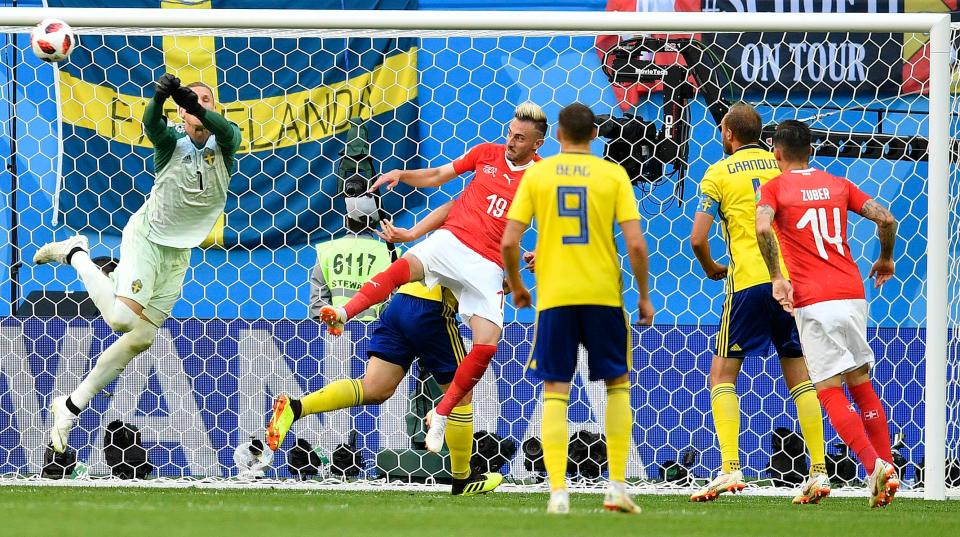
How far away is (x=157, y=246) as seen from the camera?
6.74m

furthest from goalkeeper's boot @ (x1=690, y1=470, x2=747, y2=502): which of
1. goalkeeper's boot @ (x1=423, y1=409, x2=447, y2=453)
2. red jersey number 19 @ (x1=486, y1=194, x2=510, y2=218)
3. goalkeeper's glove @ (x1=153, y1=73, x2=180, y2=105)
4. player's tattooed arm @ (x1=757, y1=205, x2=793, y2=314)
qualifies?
goalkeeper's glove @ (x1=153, y1=73, x2=180, y2=105)

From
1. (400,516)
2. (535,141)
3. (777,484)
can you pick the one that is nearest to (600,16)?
(535,141)

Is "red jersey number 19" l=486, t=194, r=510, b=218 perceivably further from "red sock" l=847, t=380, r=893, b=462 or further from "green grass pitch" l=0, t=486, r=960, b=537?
"red sock" l=847, t=380, r=893, b=462

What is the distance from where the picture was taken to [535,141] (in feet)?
21.1

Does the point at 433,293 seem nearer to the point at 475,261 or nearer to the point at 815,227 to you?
the point at 475,261

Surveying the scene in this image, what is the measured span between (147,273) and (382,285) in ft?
4.31

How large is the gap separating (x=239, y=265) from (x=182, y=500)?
3.41 m

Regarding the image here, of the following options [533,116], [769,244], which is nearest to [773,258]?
[769,244]

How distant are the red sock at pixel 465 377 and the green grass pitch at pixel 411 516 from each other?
46 cm

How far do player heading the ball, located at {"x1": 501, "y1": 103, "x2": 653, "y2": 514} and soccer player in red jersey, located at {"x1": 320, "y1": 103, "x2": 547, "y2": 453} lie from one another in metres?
1.37

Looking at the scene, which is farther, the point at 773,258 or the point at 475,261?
the point at 475,261

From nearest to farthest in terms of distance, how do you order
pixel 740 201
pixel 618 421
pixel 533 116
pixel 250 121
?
pixel 618 421
pixel 740 201
pixel 533 116
pixel 250 121

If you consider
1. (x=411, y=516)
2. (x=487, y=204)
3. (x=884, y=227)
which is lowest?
(x=411, y=516)

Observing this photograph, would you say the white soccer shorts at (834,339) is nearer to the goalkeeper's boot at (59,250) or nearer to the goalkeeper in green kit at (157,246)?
the goalkeeper in green kit at (157,246)
